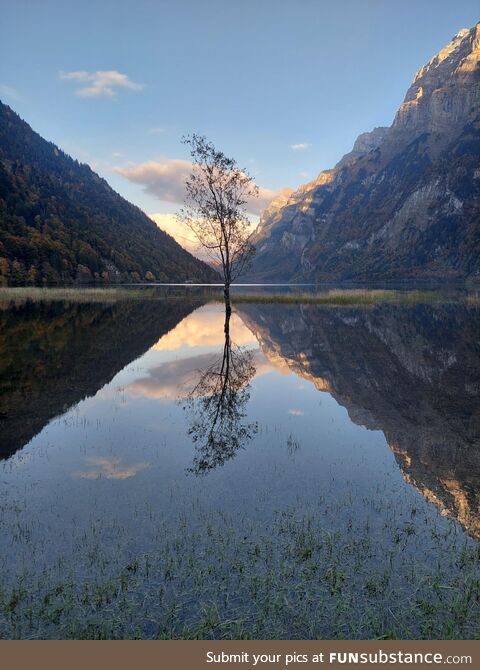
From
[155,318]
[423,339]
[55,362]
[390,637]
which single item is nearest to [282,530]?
[390,637]

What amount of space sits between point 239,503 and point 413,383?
16.9 metres

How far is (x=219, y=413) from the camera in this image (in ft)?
61.3

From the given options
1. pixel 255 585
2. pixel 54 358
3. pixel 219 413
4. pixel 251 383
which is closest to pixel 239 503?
pixel 255 585

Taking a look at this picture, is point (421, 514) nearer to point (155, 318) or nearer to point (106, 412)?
point (106, 412)

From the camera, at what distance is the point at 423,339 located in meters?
40.1

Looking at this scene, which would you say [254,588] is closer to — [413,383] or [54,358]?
[413,383]

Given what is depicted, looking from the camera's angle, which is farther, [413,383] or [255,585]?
[413,383]

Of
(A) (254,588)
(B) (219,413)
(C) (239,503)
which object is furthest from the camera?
(B) (219,413)

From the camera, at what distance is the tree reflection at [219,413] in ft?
47.0

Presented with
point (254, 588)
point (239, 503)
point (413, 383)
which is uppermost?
point (254, 588)

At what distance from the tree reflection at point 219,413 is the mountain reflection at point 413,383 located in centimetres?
436

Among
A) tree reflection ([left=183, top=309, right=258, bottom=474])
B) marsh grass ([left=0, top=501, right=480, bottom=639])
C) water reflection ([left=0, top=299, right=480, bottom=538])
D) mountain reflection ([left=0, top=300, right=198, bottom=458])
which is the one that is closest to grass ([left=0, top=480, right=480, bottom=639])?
marsh grass ([left=0, top=501, right=480, bottom=639])

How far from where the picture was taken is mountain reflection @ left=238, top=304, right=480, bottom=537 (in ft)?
41.3

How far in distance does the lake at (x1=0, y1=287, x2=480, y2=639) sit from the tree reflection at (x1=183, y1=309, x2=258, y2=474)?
0.38 ft
